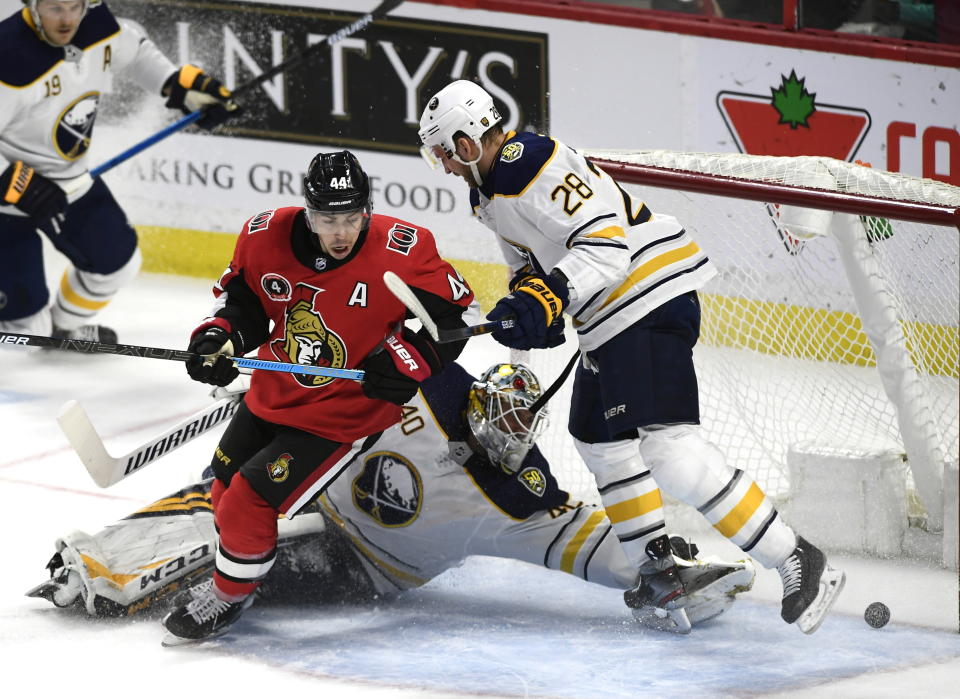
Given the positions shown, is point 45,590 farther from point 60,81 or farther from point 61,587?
point 60,81

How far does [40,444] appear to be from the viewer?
4.71m

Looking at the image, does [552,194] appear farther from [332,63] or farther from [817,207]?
[332,63]

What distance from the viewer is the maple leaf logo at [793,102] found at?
5.02 metres

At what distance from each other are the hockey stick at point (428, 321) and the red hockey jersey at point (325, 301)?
0.06 meters

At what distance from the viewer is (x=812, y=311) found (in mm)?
4355

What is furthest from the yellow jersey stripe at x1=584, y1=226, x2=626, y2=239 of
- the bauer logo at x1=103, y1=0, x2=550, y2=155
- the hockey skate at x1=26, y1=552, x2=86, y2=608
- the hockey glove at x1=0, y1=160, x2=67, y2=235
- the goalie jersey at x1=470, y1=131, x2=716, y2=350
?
the hockey glove at x1=0, y1=160, x2=67, y2=235

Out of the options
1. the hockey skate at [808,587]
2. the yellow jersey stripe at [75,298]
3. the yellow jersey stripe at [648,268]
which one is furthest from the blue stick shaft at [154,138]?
the hockey skate at [808,587]

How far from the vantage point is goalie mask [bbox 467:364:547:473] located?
132 inches

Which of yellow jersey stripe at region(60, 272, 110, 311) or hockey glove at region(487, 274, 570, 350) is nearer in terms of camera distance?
hockey glove at region(487, 274, 570, 350)

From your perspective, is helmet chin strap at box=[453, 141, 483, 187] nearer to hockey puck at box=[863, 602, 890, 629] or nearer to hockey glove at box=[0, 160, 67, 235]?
hockey puck at box=[863, 602, 890, 629]

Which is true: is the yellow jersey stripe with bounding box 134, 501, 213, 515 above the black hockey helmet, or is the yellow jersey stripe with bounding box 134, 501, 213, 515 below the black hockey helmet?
below

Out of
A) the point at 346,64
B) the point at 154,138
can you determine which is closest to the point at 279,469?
the point at 154,138

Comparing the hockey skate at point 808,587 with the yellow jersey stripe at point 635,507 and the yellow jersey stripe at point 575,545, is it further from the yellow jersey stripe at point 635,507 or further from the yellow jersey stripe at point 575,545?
the yellow jersey stripe at point 575,545

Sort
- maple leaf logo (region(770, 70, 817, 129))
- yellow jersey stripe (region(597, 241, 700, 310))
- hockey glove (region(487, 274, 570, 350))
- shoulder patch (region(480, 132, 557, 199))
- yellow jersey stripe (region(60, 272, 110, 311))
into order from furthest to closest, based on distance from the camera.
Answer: yellow jersey stripe (region(60, 272, 110, 311)), maple leaf logo (region(770, 70, 817, 129)), yellow jersey stripe (region(597, 241, 700, 310)), shoulder patch (region(480, 132, 557, 199)), hockey glove (region(487, 274, 570, 350))
